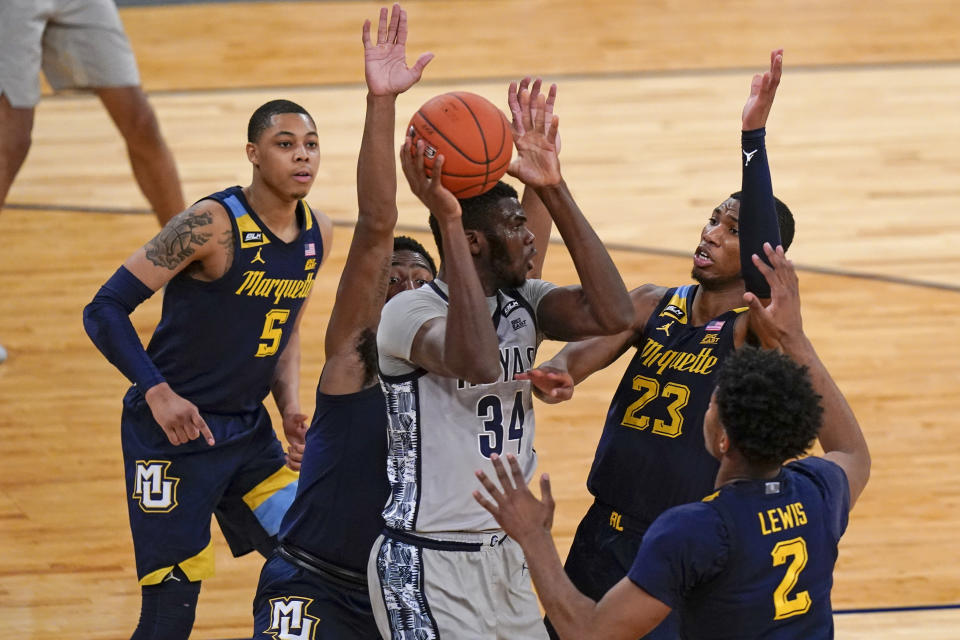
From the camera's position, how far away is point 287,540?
4.04 meters

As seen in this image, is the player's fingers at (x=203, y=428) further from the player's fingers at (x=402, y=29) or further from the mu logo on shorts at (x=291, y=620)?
the player's fingers at (x=402, y=29)

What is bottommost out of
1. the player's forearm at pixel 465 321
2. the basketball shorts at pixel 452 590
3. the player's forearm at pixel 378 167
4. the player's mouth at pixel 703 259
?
the basketball shorts at pixel 452 590

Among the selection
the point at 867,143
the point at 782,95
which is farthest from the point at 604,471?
the point at 782,95

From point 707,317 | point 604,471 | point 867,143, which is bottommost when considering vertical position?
point 604,471

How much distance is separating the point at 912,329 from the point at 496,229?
4.65m

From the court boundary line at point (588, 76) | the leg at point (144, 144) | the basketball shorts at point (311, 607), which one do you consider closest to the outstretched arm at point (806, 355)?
the basketball shorts at point (311, 607)

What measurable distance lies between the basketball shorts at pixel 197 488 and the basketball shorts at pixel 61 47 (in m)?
2.98

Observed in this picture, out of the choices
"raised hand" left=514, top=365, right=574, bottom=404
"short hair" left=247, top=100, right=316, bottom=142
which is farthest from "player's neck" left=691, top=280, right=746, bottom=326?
"short hair" left=247, top=100, right=316, bottom=142

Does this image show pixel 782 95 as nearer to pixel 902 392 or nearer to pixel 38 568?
pixel 902 392

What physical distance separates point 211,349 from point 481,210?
1332 mm

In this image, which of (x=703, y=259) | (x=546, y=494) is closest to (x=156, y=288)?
(x=703, y=259)

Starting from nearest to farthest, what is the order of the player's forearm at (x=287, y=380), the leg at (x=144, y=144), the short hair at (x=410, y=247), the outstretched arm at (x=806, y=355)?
the outstretched arm at (x=806, y=355)
the short hair at (x=410, y=247)
the player's forearm at (x=287, y=380)
the leg at (x=144, y=144)

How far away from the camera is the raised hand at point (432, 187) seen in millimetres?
3275

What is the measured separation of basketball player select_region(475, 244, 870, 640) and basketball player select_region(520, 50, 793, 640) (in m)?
0.69
